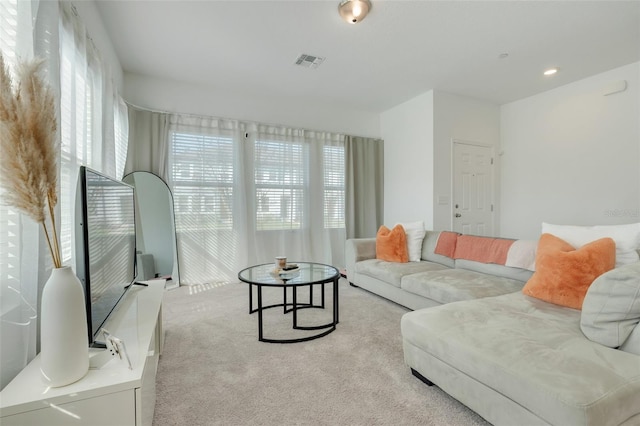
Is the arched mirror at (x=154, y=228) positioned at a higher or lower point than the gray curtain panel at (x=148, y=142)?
lower

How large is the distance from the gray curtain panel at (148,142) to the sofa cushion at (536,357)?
11.1 ft

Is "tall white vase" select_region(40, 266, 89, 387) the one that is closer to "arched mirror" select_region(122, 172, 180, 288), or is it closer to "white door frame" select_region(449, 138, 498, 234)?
"arched mirror" select_region(122, 172, 180, 288)

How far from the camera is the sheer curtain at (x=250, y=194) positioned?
3.77 m

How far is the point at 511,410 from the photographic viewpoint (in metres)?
1.15

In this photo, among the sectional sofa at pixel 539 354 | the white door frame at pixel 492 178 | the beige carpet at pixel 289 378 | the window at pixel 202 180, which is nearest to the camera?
the sectional sofa at pixel 539 354

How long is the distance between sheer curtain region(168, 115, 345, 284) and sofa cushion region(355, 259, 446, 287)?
138cm

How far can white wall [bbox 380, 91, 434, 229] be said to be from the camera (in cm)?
416

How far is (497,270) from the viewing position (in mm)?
2547

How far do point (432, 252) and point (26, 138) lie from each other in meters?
3.23

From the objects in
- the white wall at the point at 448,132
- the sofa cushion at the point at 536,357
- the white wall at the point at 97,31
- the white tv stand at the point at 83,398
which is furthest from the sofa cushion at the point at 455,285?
the white wall at the point at 97,31

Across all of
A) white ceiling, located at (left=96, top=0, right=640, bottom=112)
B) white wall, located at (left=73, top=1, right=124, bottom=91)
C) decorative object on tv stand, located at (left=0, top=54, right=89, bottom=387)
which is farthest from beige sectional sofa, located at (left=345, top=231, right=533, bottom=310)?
white wall, located at (left=73, top=1, right=124, bottom=91)

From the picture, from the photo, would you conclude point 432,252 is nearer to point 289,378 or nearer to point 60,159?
point 289,378

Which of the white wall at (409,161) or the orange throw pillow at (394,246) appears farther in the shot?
the white wall at (409,161)

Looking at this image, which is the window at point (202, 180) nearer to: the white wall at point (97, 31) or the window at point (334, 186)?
the white wall at point (97, 31)
